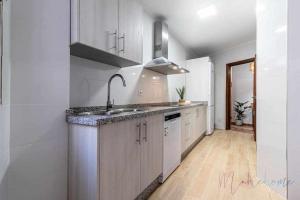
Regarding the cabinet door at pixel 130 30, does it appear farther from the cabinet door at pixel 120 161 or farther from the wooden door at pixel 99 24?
the cabinet door at pixel 120 161

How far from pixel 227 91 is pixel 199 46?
5.46 ft

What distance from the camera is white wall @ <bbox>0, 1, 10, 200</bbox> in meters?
0.85

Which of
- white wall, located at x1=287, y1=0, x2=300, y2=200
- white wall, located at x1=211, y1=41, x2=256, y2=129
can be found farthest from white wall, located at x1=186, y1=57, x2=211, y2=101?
white wall, located at x1=287, y1=0, x2=300, y2=200

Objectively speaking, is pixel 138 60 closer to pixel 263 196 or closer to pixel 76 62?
pixel 76 62

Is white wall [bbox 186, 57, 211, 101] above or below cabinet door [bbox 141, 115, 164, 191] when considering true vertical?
above

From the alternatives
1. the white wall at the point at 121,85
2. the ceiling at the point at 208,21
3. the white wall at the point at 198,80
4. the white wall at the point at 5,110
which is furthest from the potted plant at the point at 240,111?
the white wall at the point at 5,110

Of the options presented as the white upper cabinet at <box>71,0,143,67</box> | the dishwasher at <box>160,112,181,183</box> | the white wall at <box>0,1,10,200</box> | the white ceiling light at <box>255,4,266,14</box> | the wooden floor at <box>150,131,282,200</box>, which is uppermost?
the white ceiling light at <box>255,4,266,14</box>

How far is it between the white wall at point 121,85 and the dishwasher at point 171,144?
2.12 feet

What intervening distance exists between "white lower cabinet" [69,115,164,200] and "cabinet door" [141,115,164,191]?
16 millimetres

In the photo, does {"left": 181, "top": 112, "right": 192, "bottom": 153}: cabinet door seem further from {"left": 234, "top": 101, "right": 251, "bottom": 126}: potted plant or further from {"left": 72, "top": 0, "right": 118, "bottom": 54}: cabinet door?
{"left": 234, "top": 101, "right": 251, "bottom": 126}: potted plant

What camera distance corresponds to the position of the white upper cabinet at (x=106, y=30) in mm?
1164

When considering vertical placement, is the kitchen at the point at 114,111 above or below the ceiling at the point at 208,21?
below

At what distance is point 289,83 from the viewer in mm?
1487

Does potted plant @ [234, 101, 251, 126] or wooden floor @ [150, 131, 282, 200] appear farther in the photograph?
potted plant @ [234, 101, 251, 126]
